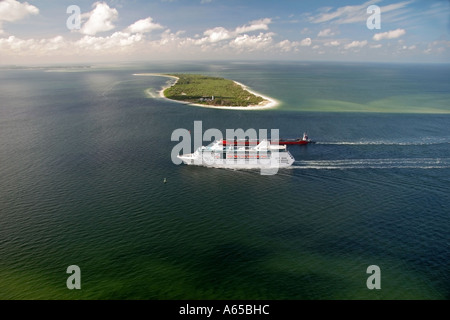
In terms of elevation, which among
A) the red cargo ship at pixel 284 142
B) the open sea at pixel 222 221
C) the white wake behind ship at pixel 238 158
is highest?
the red cargo ship at pixel 284 142

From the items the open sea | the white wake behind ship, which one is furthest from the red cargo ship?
the white wake behind ship

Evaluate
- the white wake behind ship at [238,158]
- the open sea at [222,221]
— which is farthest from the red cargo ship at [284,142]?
the white wake behind ship at [238,158]

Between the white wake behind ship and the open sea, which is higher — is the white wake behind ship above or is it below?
above

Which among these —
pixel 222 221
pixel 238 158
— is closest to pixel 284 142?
pixel 238 158

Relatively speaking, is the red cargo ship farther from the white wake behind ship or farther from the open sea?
the white wake behind ship

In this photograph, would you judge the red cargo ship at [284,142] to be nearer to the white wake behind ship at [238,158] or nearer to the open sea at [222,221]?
the open sea at [222,221]

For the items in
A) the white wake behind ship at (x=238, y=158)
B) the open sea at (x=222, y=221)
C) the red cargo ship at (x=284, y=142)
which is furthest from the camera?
the red cargo ship at (x=284, y=142)
